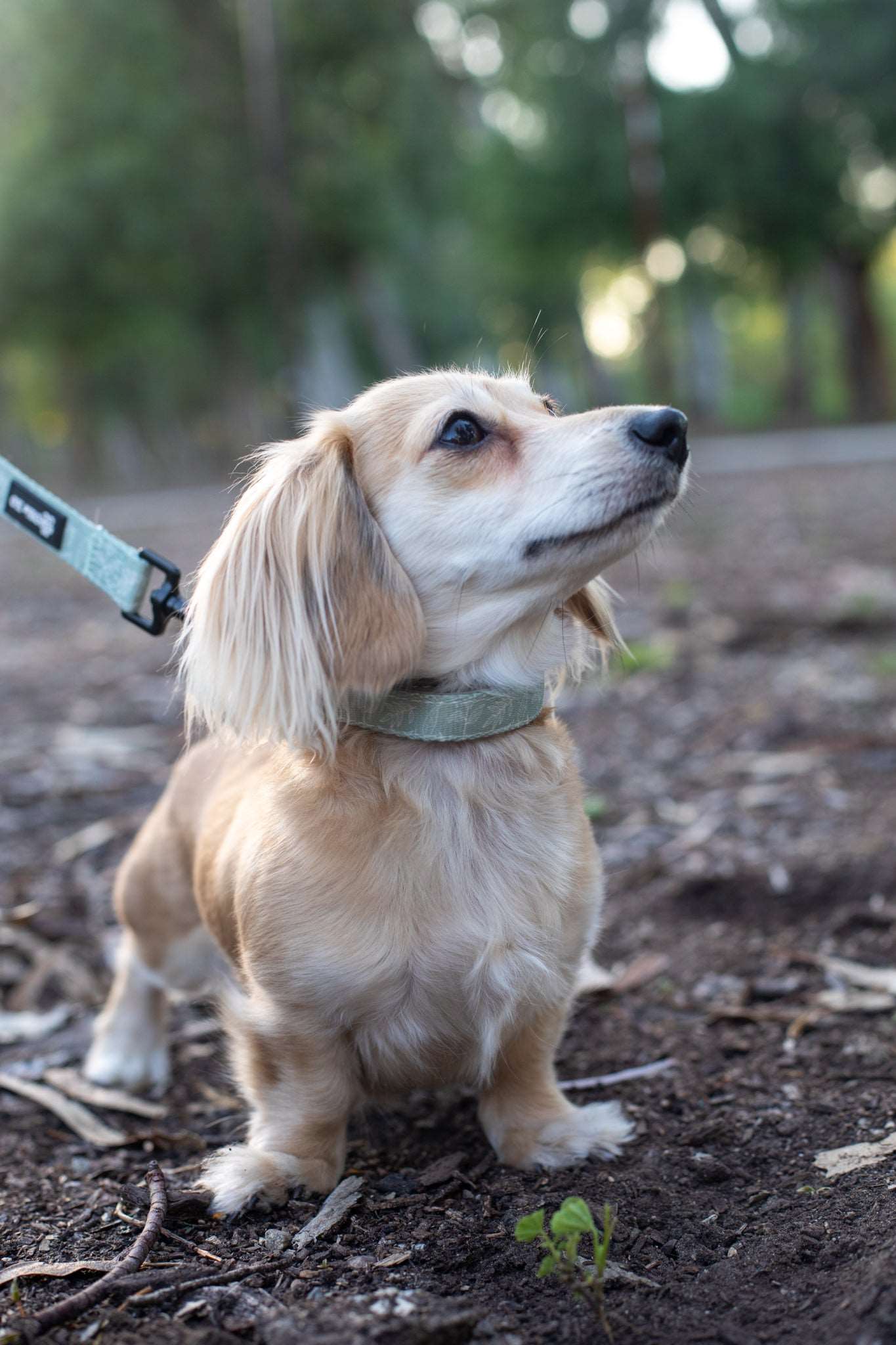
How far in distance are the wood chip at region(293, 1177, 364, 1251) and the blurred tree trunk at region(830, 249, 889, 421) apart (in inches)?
1173

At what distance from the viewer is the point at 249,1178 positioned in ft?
8.34

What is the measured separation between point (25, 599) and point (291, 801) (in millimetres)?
10444

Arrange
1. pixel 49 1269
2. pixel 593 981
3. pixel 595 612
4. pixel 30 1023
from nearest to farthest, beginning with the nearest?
pixel 49 1269, pixel 595 612, pixel 593 981, pixel 30 1023

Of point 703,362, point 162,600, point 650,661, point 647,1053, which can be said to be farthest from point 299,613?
point 703,362

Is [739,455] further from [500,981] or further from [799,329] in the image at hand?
[500,981]

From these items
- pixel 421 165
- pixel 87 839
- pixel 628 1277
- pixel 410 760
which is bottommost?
pixel 628 1277

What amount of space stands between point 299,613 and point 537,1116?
1220mm

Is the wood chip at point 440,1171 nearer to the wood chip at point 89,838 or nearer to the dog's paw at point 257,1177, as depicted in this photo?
the dog's paw at point 257,1177

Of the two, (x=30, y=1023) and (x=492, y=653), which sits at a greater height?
(x=492, y=653)

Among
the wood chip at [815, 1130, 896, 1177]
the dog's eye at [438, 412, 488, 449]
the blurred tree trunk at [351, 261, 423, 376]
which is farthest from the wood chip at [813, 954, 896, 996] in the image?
the blurred tree trunk at [351, 261, 423, 376]

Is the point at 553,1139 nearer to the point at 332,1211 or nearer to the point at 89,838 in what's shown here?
the point at 332,1211

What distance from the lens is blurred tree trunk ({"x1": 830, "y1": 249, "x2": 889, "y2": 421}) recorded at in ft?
97.0

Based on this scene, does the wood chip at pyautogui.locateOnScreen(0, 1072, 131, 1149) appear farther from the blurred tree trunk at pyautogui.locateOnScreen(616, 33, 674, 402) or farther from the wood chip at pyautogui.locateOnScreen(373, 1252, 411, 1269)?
the blurred tree trunk at pyautogui.locateOnScreen(616, 33, 674, 402)

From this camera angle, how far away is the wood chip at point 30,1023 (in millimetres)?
3732
